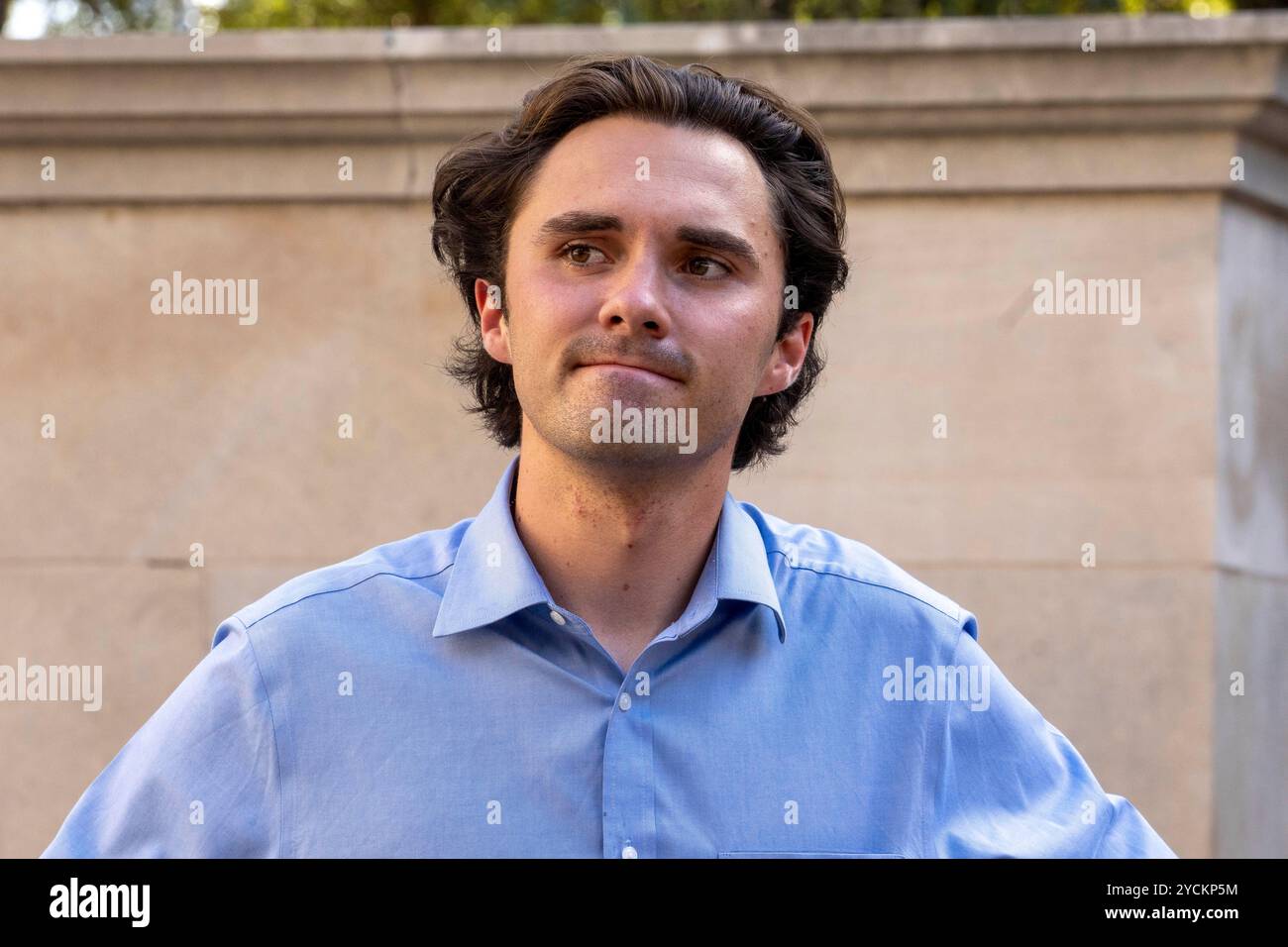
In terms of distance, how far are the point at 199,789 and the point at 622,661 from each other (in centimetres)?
72

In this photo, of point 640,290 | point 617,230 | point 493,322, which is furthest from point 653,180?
point 493,322

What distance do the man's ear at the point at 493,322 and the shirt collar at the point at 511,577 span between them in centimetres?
35

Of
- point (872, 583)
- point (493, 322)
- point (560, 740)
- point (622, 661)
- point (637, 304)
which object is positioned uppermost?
point (493, 322)

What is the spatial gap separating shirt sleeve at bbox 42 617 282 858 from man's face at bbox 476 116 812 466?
0.70 metres

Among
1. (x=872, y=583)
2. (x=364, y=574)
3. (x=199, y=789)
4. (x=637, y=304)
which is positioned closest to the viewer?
(x=199, y=789)

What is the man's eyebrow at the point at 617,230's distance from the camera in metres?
2.52

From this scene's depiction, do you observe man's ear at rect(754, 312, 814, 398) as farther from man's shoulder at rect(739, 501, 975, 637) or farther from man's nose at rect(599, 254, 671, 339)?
man's nose at rect(599, 254, 671, 339)

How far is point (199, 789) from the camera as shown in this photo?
2.29m

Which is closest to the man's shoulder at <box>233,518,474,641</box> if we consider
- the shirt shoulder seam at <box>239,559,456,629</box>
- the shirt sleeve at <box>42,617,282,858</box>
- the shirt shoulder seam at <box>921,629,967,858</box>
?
the shirt shoulder seam at <box>239,559,456,629</box>

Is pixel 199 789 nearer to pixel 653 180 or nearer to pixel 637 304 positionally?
pixel 637 304

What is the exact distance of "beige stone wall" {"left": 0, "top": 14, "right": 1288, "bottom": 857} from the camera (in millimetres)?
4457
